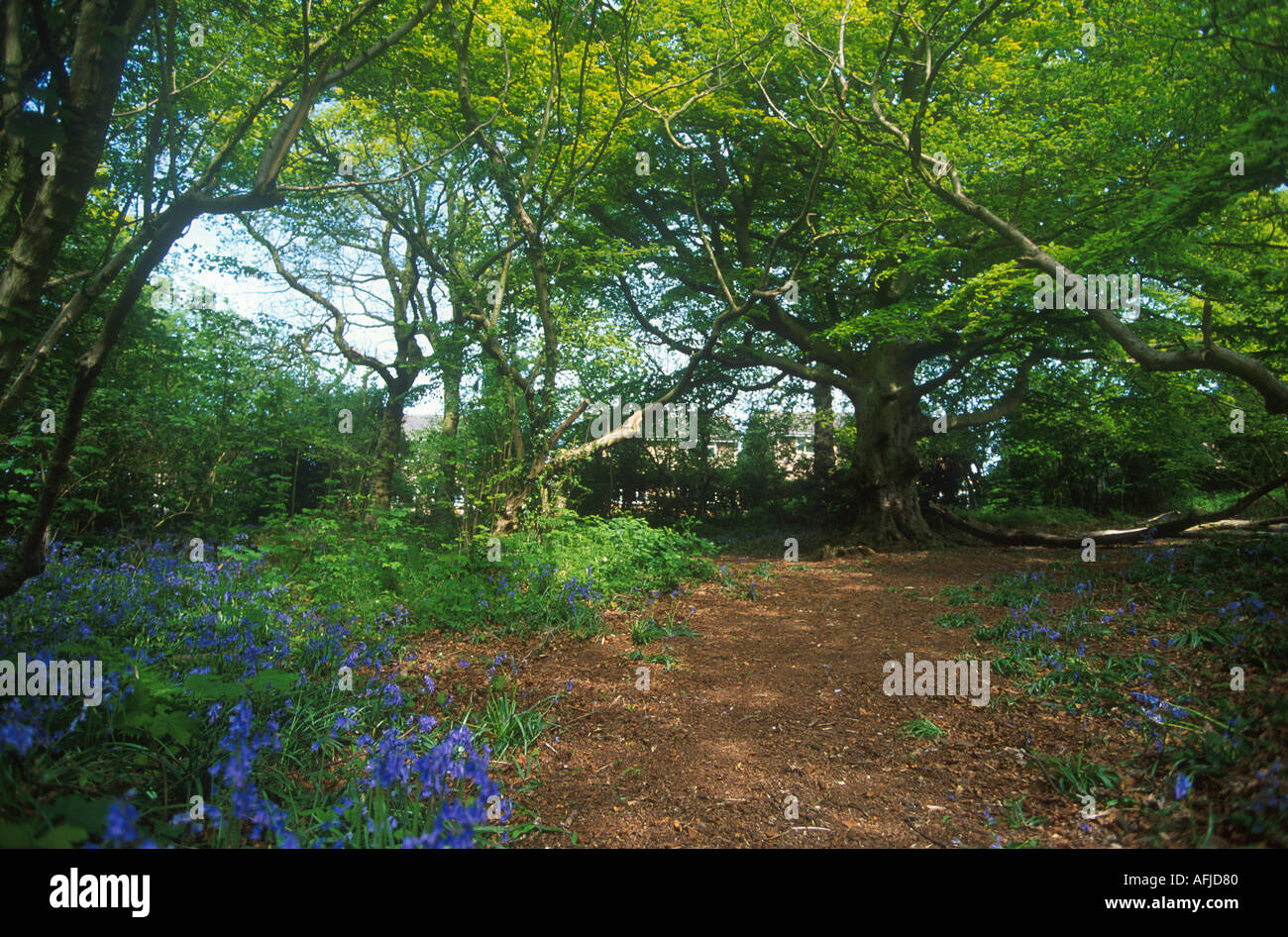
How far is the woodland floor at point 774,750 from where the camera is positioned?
8.22 feet

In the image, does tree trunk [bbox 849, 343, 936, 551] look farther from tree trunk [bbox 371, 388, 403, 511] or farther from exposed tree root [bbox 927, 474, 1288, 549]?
tree trunk [bbox 371, 388, 403, 511]

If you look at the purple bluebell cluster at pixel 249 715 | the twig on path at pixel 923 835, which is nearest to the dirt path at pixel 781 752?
the twig on path at pixel 923 835

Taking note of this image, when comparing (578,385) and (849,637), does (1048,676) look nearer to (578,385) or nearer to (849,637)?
(849,637)

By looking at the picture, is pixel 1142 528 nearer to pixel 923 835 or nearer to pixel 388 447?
pixel 923 835

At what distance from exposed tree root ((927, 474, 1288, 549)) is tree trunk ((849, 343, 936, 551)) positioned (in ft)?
3.03

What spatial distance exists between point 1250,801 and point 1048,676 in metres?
1.94

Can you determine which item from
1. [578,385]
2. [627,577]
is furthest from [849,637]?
[578,385]

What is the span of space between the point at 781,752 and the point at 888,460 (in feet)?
30.5

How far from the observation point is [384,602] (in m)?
5.47

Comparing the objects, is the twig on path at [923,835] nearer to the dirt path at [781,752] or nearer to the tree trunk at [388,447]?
the dirt path at [781,752]

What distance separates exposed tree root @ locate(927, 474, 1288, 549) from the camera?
→ 8.24m

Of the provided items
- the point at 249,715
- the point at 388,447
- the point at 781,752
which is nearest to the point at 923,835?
the point at 781,752

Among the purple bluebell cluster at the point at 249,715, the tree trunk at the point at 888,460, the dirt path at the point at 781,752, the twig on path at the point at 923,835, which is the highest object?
the tree trunk at the point at 888,460

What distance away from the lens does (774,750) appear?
130 inches
